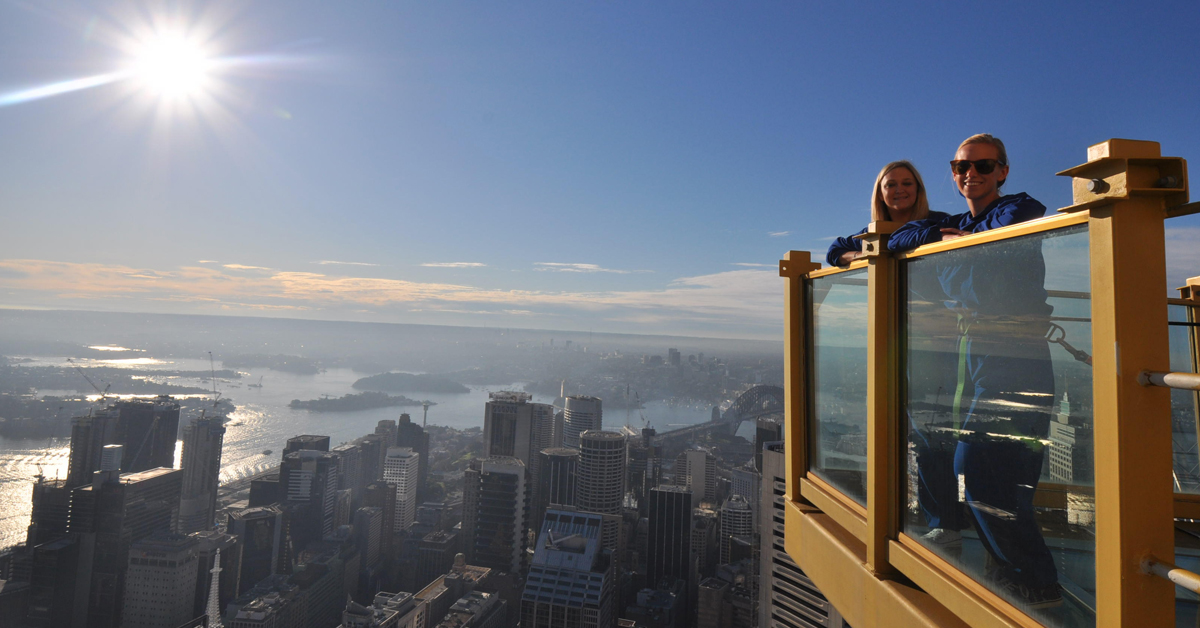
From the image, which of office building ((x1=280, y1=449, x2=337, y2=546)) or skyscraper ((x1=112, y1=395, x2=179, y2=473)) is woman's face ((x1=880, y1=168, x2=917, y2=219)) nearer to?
office building ((x1=280, y1=449, x2=337, y2=546))

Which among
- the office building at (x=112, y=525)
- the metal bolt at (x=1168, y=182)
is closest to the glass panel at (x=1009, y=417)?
the metal bolt at (x=1168, y=182)

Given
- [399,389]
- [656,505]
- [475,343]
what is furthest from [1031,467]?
[475,343]

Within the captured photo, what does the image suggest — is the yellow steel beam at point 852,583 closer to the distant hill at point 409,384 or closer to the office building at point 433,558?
the office building at point 433,558

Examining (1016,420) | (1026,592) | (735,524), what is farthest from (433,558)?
(1016,420)

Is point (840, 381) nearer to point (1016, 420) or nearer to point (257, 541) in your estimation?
point (1016, 420)

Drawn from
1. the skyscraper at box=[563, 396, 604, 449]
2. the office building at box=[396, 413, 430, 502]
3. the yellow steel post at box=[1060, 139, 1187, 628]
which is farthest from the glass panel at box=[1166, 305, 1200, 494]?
the office building at box=[396, 413, 430, 502]

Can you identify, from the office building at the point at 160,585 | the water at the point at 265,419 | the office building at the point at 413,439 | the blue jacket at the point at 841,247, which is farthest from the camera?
the office building at the point at 413,439
